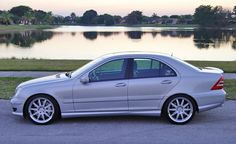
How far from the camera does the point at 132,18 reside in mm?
178000

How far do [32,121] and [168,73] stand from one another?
8.63 feet

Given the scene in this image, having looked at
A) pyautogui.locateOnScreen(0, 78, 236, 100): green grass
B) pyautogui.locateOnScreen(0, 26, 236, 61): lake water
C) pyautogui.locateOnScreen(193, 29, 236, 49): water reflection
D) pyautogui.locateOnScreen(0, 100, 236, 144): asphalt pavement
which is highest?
pyautogui.locateOnScreen(0, 100, 236, 144): asphalt pavement

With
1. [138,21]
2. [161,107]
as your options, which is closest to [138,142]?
[161,107]

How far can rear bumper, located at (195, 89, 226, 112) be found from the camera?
7.35 m

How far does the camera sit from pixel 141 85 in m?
7.25

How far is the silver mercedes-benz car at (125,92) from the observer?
7.27 metres

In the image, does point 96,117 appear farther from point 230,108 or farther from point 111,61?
point 230,108

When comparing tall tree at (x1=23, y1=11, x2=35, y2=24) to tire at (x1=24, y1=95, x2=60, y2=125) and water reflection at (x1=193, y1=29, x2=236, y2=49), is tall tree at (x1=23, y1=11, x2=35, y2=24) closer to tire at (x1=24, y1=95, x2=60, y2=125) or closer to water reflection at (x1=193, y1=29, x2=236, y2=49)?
water reflection at (x1=193, y1=29, x2=236, y2=49)

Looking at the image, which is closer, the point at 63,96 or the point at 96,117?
the point at 63,96

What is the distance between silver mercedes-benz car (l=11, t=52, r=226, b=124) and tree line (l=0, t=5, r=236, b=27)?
145 m

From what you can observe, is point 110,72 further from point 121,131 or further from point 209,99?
point 209,99

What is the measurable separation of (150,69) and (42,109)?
2097mm

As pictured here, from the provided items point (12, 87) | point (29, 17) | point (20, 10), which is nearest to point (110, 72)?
point (12, 87)

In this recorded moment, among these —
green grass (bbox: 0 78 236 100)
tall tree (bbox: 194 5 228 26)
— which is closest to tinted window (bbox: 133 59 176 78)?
green grass (bbox: 0 78 236 100)
